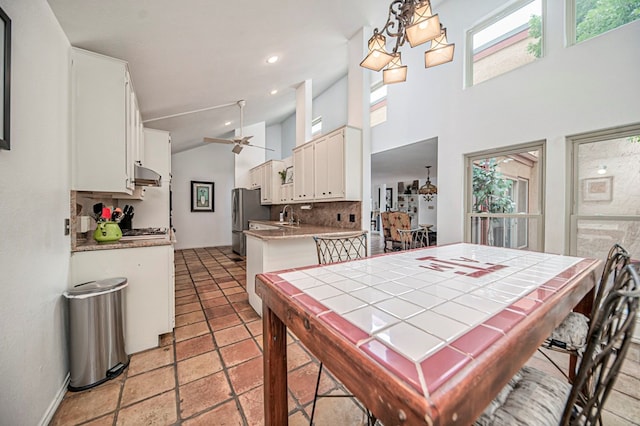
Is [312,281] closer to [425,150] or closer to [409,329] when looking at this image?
[409,329]

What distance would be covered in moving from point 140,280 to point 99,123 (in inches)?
50.0

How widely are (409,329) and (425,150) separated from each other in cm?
445

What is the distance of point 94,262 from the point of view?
1.80 meters

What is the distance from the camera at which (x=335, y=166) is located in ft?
10.8

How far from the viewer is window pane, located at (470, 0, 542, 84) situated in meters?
2.66

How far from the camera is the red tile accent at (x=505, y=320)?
636 mm

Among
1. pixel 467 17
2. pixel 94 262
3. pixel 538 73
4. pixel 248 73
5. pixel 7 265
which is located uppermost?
pixel 467 17

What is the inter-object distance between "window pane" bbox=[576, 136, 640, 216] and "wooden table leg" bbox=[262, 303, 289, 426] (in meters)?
3.12

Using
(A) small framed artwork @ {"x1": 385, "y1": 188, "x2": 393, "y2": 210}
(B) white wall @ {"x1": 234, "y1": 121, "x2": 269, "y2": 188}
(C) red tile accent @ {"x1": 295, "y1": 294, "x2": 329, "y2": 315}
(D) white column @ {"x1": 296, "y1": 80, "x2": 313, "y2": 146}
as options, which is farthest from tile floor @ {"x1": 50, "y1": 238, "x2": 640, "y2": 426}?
(A) small framed artwork @ {"x1": 385, "y1": 188, "x2": 393, "y2": 210}

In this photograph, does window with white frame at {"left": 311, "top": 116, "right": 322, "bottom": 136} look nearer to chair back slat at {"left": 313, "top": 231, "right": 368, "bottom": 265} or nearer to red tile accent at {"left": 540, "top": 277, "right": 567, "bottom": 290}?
chair back slat at {"left": 313, "top": 231, "right": 368, "bottom": 265}

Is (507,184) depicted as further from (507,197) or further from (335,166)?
(335,166)

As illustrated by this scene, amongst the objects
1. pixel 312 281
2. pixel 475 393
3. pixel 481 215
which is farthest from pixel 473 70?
pixel 475 393

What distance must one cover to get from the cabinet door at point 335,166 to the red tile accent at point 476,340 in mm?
2626


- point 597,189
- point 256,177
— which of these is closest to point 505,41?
point 597,189
